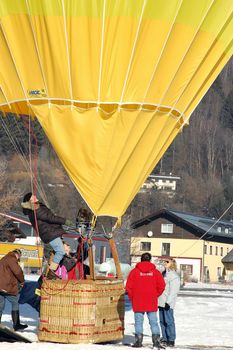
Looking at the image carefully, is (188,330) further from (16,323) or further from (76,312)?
(76,312)

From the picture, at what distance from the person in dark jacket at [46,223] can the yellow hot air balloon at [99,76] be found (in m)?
0.57

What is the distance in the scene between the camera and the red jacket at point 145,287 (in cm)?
1128

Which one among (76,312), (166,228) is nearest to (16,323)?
(76,312)

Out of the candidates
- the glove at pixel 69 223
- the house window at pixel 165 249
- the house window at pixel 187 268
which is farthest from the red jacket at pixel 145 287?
the house window at pixel 165 249

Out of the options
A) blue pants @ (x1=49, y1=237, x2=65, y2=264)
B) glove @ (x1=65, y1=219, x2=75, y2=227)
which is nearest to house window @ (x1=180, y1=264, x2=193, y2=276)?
blue pants @ (x1=49, y1=237, x2=65, y2=264)

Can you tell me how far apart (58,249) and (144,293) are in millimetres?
1429

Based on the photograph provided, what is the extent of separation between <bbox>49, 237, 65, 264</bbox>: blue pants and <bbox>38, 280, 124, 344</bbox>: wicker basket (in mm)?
434

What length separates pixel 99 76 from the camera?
39.1 ft

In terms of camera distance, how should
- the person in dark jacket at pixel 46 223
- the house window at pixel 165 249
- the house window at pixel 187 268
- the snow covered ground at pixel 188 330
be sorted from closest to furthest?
1. the snow covered ground at pixel 188 330
2. the person in dark jacket at pixel 46 223
3. the house window at pixel 187 268
4. the house window at pixel 165 249

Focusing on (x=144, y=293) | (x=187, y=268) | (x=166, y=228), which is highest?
(x=166, y=228)

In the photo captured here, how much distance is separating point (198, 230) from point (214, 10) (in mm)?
55055

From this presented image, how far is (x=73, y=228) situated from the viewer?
11.8 meters

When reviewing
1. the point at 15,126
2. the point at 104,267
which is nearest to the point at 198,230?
the point at 104,267

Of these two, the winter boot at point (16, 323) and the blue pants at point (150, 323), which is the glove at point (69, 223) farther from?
the winter boot at point (16, 323)
